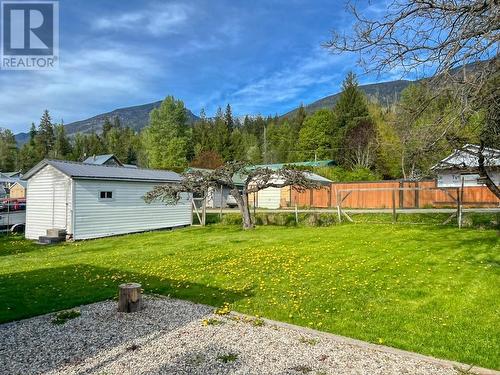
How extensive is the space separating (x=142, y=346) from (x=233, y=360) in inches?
48.2

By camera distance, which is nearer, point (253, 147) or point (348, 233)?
point (348, 233)

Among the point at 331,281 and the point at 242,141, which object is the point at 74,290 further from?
the point at 242,141

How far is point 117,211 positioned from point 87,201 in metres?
1.75

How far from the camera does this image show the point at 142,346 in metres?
4.84

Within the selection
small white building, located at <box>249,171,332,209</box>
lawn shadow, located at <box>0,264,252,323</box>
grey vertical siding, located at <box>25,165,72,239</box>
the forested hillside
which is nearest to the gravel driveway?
lawn shadow, located at <box>0,264,252,323</box>

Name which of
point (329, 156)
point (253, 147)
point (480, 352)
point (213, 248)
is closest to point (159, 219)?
point (213, 248)

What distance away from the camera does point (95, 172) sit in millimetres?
19688

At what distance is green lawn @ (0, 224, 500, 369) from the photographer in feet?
17.7

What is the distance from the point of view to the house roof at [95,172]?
18656 mm

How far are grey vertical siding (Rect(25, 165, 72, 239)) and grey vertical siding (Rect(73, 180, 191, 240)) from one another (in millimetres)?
589

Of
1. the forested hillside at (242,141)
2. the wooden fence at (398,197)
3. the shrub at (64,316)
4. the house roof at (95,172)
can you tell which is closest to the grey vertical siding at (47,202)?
the house roof at (95,172)

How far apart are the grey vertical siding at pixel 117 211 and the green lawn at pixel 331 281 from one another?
501 cm

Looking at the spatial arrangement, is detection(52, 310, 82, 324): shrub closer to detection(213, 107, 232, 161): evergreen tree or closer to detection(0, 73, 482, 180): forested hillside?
detection(0, 73, 482, 180): forested hillside

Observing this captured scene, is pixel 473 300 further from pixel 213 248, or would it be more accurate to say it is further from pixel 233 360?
pixel 213 248
